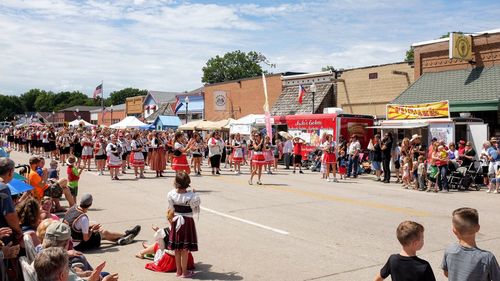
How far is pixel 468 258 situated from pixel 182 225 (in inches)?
154

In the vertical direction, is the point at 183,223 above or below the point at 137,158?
below

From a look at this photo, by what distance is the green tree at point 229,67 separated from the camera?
10000cm

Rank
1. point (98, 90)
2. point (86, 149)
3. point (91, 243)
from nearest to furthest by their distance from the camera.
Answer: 1. point (91, 243)
2. point (86, 149)
3. point (98, 90)

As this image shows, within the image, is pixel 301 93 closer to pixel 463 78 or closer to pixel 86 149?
pixel 463 78

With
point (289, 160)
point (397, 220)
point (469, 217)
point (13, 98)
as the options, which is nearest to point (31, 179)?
point (397, 220)

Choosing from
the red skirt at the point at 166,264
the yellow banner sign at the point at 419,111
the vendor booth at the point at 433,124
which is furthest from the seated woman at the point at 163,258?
the yellow banner sign at the point at 419,111

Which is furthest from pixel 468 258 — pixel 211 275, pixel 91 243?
pixel 91 243

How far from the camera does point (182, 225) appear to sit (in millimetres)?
6723

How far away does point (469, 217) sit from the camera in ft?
12.9

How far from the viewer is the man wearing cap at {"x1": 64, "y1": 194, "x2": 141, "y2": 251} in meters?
7.85

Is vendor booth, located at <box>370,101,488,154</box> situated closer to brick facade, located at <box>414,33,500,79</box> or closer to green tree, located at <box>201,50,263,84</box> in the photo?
brick facade, located at <box>414,33,500,79</box>

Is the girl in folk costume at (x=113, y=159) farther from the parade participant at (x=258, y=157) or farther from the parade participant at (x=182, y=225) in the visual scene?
the parade participant at (x=182, y=225)

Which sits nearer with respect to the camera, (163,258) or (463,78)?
(163,258)

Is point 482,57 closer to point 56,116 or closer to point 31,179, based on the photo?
point 31,179
